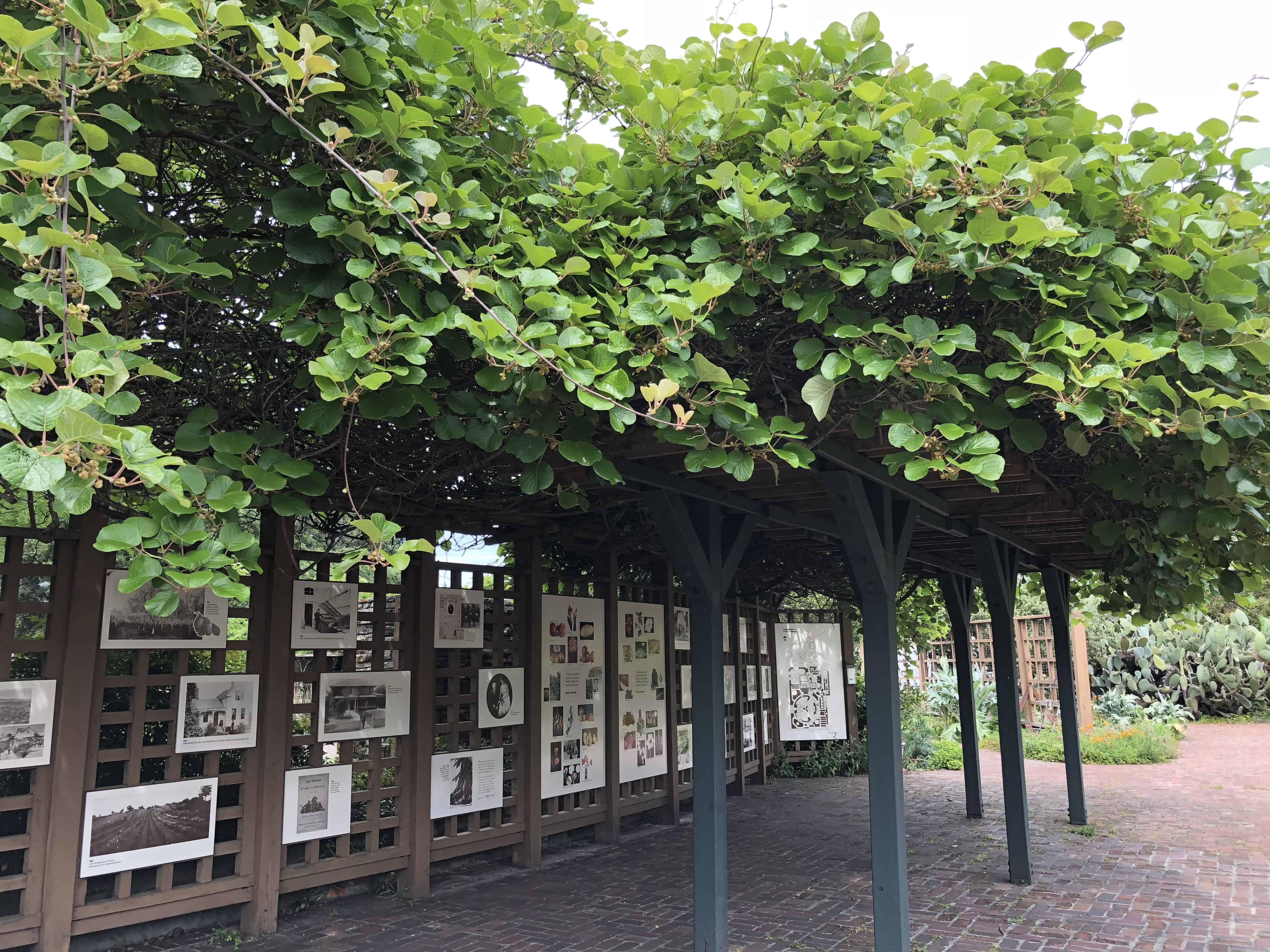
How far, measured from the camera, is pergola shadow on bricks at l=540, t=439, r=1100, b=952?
4.29 m

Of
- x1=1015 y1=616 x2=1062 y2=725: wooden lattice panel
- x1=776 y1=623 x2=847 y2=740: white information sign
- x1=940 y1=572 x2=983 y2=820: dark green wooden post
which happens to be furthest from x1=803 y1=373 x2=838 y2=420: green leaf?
x1=1015 y1=616 x2=1062 y2=725: wooden lattice panel

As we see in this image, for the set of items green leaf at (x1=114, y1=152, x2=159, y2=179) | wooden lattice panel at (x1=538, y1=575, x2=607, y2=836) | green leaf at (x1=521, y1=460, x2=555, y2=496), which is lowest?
wooden lattice panel at (x1=538, y1=575, x2=607, y2=836)

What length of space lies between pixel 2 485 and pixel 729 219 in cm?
320

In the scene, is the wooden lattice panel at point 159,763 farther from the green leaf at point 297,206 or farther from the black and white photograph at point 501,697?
the green leaf at point 297,206

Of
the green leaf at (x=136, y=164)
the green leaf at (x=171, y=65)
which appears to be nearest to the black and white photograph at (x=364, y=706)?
the green leaf at (x=136, y=164)

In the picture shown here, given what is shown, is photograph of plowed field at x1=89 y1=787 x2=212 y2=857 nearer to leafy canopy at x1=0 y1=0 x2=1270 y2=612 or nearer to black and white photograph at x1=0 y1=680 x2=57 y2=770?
black and white photograph at x1=0 y1=680 x2=57 y2=770

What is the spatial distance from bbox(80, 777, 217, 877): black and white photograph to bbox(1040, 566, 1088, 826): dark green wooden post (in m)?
7.17

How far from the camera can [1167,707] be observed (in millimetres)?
16734

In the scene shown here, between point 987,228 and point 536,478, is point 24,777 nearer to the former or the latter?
point 536,478

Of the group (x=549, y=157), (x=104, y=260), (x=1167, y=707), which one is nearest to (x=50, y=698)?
(x=104, y=260)

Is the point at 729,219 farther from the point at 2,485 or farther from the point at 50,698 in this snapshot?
the point at 50,698

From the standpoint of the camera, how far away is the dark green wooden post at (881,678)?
4223 millimetres

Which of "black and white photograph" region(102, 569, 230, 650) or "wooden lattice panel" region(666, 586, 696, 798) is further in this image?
"wooden lattice panel" region(666, 586, 696, 798)

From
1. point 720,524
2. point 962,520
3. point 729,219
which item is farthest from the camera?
point 962,520
